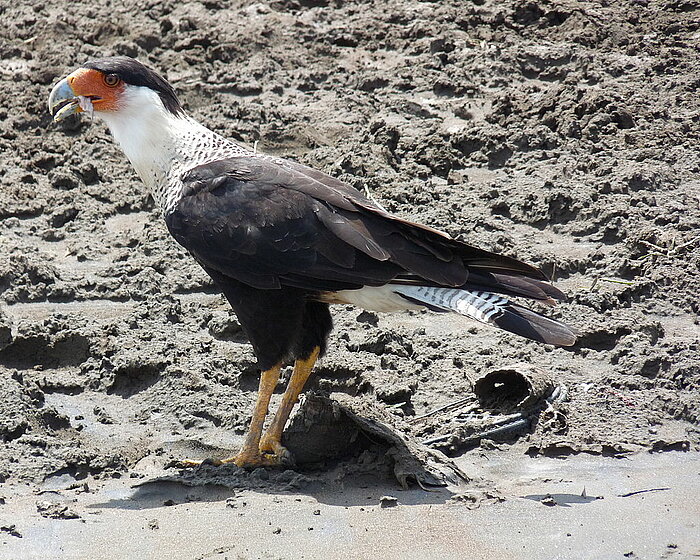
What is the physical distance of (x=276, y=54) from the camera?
26.3ft

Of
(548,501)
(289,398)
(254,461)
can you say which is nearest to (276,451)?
(254,461)

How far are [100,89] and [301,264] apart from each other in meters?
1.47

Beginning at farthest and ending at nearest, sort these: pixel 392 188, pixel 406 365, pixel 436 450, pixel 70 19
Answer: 1. pixel 70 19
2. pixel 392 188
3. pixel 406 365
4. pixel 436 450

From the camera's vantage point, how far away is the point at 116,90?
5113 mm

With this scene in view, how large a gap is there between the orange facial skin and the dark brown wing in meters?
0.79

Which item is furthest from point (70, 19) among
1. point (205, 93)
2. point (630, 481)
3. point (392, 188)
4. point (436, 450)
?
point (630, 481)

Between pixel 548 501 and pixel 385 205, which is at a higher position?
pixel 385 205

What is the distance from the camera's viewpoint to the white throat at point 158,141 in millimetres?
4969

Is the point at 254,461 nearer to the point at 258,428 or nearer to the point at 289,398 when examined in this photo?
the point at 258,428

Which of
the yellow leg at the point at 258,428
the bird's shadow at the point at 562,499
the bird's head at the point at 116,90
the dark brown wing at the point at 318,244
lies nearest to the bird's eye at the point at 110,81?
the bird's head at the point at 116,90

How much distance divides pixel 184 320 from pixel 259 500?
167 cm

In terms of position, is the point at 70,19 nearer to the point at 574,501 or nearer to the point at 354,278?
the point at 354,278

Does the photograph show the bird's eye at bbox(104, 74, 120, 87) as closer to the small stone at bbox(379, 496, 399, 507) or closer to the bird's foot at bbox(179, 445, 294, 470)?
the bird's foot at bbox(179, 445, 294, 470)

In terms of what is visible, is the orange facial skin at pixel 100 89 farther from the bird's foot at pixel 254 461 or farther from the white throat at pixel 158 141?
the bird's foot at pixel 254 461
